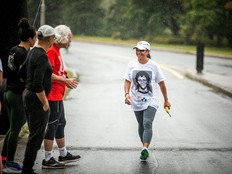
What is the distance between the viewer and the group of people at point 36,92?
209 inches

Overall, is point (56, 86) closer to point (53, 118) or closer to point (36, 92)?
point (53, 118)

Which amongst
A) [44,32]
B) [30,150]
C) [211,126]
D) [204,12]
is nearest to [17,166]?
[30,150]

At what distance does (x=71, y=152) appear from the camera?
7.04 meters

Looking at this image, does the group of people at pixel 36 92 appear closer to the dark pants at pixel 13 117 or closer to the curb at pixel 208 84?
the dark pants at pixel 13 117

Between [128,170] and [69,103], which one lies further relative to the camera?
[69,103]

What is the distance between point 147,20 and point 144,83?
4635 cm

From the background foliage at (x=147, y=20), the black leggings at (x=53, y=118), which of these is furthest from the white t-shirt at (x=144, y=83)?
the background foliage at (x=147, y=20)

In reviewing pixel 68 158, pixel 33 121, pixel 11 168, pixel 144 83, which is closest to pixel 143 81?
pixel 144 83

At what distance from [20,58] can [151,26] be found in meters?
48.6

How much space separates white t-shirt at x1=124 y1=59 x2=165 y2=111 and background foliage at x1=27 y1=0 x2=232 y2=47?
929cm

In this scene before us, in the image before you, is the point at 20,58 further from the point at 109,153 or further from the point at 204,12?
the point at 204,12

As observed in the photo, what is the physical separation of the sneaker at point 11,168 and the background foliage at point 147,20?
422 inches

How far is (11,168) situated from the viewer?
19.5ft

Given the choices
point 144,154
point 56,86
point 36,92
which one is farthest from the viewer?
point 144,154
